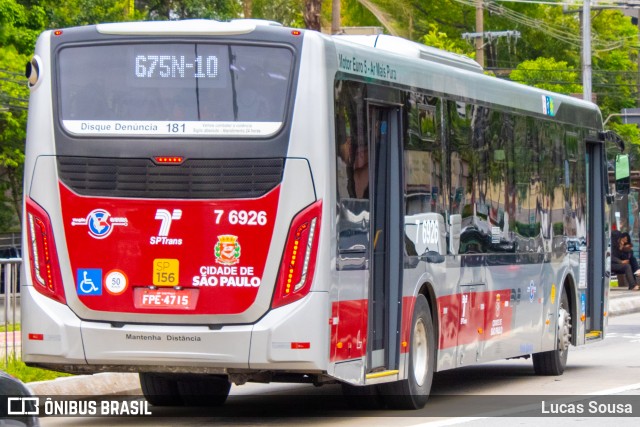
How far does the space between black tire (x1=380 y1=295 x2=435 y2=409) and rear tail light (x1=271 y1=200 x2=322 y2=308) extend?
2001 millimetres

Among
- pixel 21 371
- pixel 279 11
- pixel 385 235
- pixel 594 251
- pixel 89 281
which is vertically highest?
pixel 279 11

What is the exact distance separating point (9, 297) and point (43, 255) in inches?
81.8

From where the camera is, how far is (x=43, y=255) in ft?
37.4

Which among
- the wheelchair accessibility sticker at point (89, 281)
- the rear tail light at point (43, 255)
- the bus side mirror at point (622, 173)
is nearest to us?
the wheelchair accessibility sticker at point (89, 281)

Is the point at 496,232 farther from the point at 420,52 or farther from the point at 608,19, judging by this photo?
the point at 608,19

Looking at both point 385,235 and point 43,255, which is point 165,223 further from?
point 385,235

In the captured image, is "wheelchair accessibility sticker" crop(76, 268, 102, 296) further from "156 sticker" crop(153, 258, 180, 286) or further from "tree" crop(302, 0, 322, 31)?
"tree" crop(302, 0, 322, 31)

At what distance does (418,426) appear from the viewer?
457 inches

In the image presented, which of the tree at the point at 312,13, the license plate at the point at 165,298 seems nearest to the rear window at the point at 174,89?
the license plate at the point at 165,298

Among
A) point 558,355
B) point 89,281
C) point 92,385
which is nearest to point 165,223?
point 89,281

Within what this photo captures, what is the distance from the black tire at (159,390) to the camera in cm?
1317

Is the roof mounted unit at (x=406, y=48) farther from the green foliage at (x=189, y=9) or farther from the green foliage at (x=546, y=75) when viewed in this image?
the green foliage at (x=546, y=75)

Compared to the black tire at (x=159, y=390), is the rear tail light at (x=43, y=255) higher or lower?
higher

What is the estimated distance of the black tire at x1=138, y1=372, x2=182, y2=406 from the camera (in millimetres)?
13172
